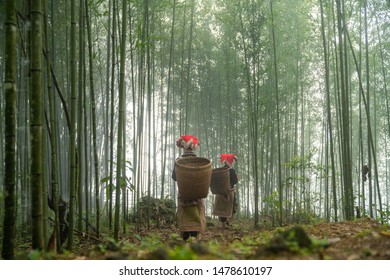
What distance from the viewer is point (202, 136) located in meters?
12.4

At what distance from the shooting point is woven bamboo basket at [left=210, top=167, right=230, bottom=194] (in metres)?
5.66

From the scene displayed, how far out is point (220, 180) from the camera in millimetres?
5742

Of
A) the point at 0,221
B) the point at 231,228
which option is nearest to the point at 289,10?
the point at 231,228

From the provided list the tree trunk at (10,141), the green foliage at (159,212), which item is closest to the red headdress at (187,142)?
the green foliage at (159,212)

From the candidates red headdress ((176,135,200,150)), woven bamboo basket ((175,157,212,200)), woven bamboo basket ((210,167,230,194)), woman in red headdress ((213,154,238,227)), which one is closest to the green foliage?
woman in red headdress ((213,154,238,227))

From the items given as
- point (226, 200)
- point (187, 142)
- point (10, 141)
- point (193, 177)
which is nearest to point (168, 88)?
point (187, 142)

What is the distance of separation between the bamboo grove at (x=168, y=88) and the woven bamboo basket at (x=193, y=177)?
0.60 metres

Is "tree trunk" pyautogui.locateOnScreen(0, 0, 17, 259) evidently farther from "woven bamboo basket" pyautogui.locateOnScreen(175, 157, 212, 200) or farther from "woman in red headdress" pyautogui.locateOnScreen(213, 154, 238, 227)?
"woman in red headdress" pyautogui.locateOnScreen(213, 154, 238, 227)

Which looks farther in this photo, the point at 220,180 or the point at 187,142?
the point at 220,180

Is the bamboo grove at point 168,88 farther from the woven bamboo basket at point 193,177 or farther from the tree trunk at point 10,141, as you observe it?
the woven bamboo basket at point 193,177

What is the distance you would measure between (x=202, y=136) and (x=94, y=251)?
10.4 metres

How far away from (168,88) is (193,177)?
262 centimetres

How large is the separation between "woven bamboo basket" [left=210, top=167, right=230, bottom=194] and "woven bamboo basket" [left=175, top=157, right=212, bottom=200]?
4.76ft

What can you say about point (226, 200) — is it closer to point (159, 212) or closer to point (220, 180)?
point (220, 180)
